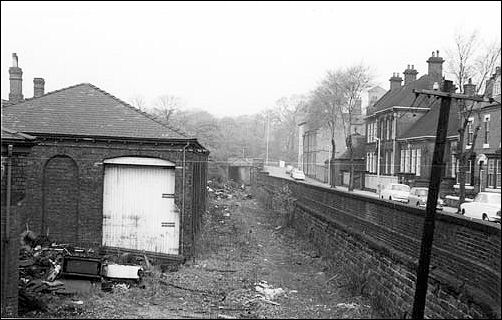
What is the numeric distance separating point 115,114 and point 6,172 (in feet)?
28.0

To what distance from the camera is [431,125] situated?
4234 cm

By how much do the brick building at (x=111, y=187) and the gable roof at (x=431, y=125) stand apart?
2808 cm

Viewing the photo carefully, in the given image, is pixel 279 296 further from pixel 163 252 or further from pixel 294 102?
pixel 294 102

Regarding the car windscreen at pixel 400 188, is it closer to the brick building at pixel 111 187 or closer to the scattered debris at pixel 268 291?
the brick building at pixel 111 187

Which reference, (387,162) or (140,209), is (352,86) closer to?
(387,162)

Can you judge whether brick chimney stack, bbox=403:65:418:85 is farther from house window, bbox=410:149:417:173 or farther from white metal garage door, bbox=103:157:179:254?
white metal garage door, bbox=103:157:179:254

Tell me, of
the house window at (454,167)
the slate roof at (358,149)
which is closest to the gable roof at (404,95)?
the slate roof at (358,149)

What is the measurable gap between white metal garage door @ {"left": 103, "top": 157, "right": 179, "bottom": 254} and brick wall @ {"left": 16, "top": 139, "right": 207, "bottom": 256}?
0.87 feet

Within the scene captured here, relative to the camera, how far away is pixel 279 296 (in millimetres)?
13484

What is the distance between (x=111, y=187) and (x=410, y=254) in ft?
32.4

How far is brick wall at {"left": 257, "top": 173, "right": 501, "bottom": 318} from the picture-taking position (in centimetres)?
800

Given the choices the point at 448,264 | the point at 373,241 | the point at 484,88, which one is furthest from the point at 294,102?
the point at 448,264

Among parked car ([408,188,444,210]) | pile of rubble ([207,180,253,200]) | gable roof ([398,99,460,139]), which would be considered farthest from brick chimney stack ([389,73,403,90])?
parked car ([408,188,444,210])

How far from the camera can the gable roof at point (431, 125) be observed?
3987cm
